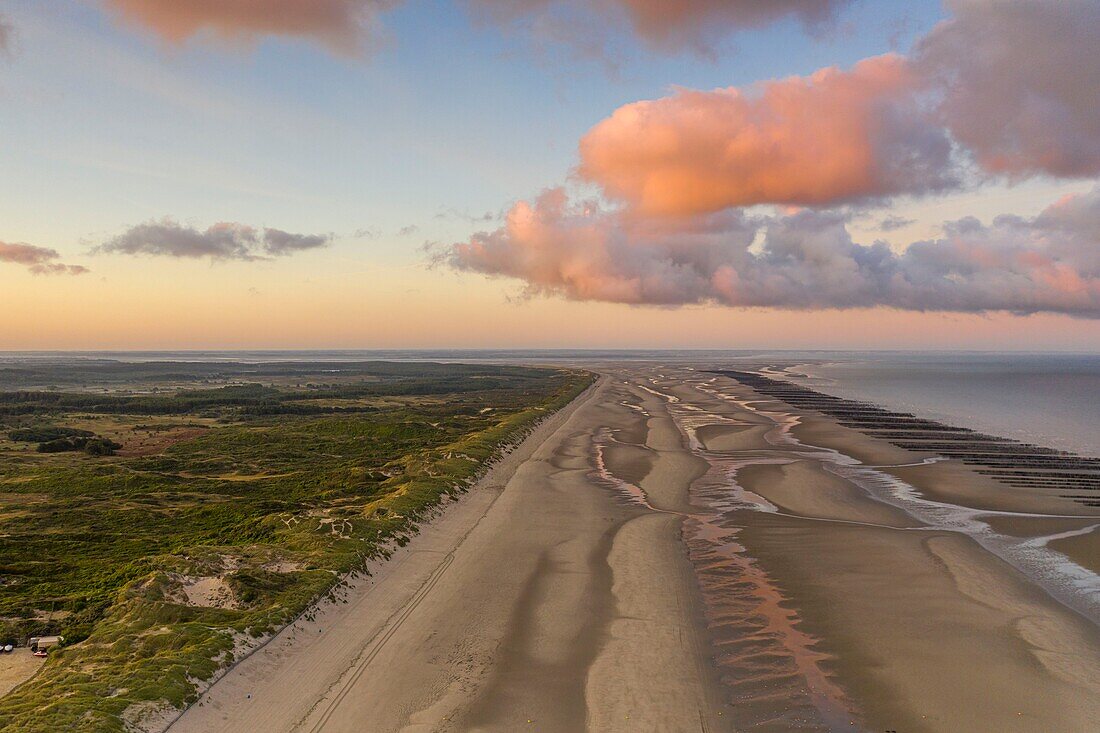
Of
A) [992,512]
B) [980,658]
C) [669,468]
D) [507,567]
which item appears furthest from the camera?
[669,468]

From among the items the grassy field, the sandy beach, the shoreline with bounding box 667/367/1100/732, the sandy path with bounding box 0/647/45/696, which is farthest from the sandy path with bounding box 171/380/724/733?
the sandy path with bounding box 0/647/45/696

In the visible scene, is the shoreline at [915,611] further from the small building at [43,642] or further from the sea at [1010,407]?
the sea at [1010,407]

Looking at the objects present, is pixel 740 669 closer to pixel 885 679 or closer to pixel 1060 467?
pixel 885 679

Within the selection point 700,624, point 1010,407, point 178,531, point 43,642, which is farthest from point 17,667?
point 1010,407

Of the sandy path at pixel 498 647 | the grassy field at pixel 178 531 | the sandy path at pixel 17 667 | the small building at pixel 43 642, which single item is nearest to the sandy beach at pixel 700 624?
the sandy path at pixel 498 647

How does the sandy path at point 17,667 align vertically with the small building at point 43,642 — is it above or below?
below

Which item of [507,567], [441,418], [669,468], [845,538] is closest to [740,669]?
[507,567]
